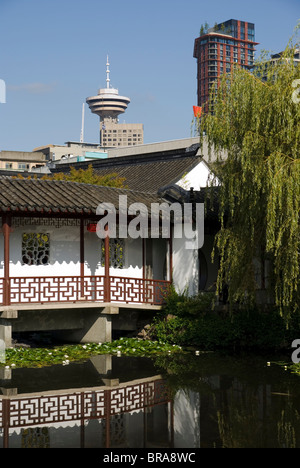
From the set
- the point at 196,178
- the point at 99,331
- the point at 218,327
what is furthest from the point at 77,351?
the point at 196,178

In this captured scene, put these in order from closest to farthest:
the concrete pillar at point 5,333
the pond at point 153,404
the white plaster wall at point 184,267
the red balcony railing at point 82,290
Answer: the pond at point 153,404 → the concrete pillar at point 5,333 → the red balcony railing at point 82,290 → the white plaster wall at point 184,267

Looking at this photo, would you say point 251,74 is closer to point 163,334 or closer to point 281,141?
point 281,141

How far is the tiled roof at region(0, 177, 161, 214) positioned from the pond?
4171 millimetres

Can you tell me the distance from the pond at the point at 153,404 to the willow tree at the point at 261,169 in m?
2.41

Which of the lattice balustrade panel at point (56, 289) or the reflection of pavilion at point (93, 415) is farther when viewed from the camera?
the lattice balustrade panel at point (56, 289)

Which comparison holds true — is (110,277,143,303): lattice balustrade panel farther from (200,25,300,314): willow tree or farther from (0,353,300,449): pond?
(200,25,300,314): willow tree

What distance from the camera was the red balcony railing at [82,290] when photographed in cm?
1886

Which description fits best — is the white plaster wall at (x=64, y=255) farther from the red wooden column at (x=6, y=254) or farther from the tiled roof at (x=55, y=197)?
the tiled roof at (x=55, y=197)

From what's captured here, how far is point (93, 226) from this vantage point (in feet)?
65.7

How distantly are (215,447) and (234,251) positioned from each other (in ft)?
26.3

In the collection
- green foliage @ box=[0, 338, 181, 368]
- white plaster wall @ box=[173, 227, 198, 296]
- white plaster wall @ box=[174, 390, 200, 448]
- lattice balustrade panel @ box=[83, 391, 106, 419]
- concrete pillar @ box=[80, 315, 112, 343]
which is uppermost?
white plaster wall @ box=[173, 227, 198, 296]

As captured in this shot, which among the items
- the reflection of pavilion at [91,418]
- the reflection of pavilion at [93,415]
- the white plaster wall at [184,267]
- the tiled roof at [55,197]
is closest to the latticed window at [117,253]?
the tiled roof at [55,197]

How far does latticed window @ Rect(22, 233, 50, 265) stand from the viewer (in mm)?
19844

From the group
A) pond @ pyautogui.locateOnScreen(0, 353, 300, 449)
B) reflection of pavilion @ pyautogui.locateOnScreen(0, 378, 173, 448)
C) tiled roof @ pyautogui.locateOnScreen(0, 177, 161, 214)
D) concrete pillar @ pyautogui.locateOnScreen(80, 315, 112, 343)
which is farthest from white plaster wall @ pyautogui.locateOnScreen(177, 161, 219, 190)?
reflection of pavilion @ pyautogui.locateOnScreen(0, 378, 173, 448)
